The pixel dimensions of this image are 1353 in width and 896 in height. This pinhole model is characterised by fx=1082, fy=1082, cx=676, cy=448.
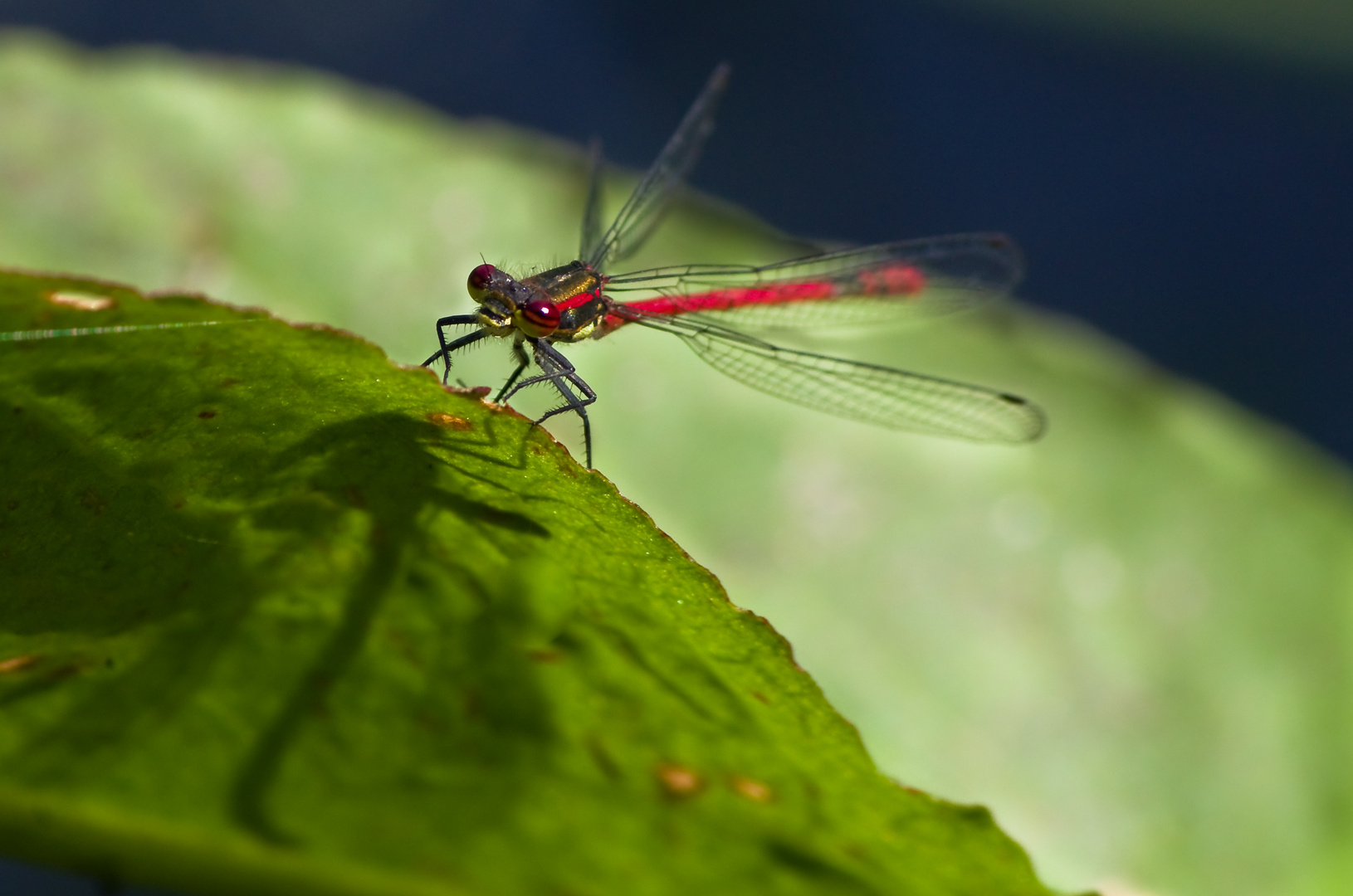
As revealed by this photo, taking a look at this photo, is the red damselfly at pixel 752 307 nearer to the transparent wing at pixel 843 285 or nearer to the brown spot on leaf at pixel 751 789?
the transparent wing at pixel 843 285

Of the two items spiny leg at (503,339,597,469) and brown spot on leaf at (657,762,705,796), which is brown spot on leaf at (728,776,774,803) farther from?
spiny leg at (503,339,597,469)

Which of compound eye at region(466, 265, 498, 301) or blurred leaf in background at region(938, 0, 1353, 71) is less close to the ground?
blurred leaf in background at region(938, 0, 1353, 71)

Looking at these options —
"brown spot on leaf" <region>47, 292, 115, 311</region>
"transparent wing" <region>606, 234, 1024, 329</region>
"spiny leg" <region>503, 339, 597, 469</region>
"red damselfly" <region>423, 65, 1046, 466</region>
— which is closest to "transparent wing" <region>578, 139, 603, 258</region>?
"red damselfly" <region>423, 65, 1046, 466</region>

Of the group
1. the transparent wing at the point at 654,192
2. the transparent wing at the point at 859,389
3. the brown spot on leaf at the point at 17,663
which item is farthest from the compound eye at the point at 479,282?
the brown spot on leaf at the point at 17,663

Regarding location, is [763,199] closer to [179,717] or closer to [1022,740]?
[1022,740]

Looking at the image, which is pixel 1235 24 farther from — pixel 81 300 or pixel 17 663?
pixel 17 663

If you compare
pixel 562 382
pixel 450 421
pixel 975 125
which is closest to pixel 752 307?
pixel 562 382
